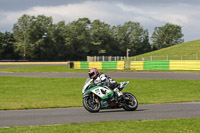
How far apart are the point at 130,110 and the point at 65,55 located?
98.9 m

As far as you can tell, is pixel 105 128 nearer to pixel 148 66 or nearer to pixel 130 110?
pixel 130 110

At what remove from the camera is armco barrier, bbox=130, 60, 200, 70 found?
129ft

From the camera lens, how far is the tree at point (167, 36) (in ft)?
511

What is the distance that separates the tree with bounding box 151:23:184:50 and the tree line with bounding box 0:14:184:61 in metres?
1.69

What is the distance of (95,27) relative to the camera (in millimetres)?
124688

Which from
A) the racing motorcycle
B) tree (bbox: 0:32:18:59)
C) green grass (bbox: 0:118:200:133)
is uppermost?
tree (bbox: 0:32:18:59)

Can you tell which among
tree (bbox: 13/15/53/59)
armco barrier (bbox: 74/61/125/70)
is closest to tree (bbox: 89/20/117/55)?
tree (bbox: 13/15/53/59)

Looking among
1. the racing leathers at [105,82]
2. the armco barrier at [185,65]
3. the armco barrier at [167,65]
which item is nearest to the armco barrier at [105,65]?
the armco barrier at [167,65]

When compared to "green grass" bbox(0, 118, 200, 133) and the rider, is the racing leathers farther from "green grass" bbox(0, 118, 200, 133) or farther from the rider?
"green grass" bbox(0, 118, 200, 133)

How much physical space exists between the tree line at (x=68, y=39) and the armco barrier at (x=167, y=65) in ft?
197

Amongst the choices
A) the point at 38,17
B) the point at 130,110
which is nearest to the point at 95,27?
the point at 38,17

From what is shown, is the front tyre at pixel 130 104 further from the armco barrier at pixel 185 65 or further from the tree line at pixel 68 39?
the tree line at pixel 68 39

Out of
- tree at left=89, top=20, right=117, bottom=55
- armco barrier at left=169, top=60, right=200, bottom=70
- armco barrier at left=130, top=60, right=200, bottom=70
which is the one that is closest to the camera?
armco barrier at left=169, top=60, right=200, bottom=70

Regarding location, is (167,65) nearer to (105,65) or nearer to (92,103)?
(105,65)
